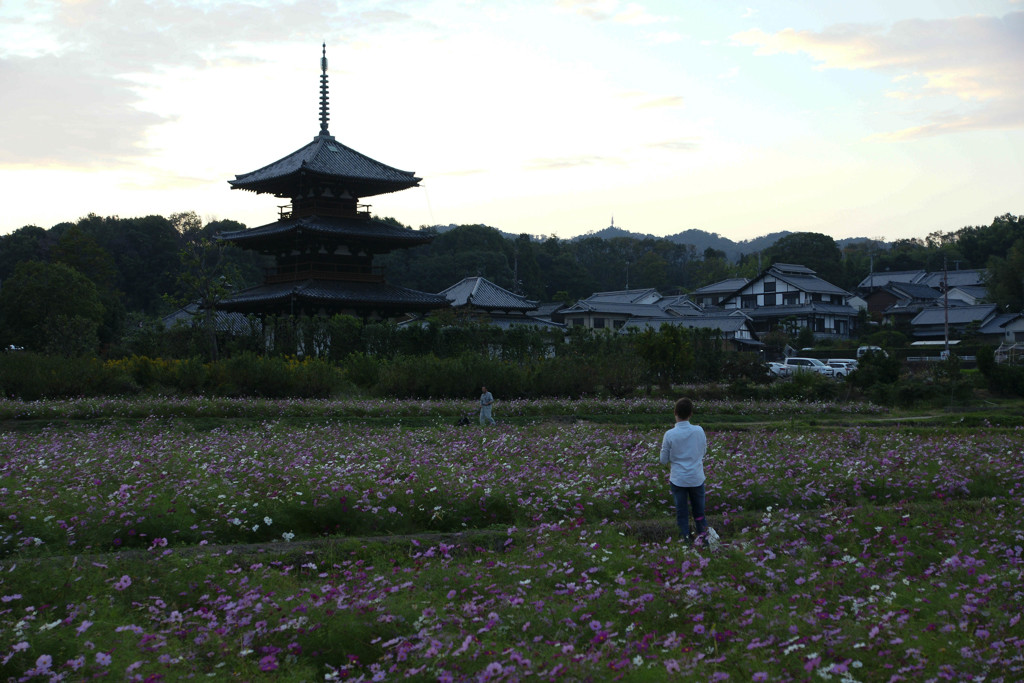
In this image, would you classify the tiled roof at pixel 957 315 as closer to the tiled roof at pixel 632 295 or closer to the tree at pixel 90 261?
the tiled roof at pixel 632 295

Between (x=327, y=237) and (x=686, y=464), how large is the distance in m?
36.0

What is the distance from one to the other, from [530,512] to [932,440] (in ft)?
34.1

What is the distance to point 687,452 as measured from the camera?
9406mm

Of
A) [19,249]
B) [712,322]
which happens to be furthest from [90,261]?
[712,322]

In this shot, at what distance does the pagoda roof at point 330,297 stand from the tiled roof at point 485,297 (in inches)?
332

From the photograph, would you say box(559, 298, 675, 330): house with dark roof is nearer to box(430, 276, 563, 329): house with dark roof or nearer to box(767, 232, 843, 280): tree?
box(430, 276, 563, 329): house with dark roof

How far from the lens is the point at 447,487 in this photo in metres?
11.7

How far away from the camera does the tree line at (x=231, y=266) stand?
4956cm

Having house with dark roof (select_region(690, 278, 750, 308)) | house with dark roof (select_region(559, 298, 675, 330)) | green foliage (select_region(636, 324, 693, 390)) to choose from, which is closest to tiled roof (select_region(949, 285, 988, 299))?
house with dark roof (select_region(690, 278, 750, 308))

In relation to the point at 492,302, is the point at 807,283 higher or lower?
higher

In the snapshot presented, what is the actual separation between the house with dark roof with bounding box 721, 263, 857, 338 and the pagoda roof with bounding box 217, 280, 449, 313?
4605cm

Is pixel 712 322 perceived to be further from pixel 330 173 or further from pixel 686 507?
pixel 686 507

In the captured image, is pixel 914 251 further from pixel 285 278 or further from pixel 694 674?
pixel 694 674

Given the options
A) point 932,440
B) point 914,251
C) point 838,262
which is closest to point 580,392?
point 932,440
